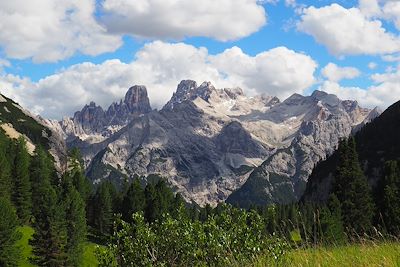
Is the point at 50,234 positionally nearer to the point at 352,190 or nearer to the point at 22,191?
the point at 22,191

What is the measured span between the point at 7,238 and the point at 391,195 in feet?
182

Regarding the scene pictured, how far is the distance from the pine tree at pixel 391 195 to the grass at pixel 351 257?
142 feet

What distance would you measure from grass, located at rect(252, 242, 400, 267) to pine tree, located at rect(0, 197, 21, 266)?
217 ft

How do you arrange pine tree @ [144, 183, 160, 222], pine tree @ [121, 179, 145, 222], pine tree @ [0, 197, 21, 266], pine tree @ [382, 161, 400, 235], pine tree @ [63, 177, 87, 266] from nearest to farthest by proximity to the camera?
pine tree @ [382, 161, 400, 235], pine tree @ [0, 197, 21, 266], pine tree @ [63, 177, 87, 266], pine tree @ [144, 183, 160, 222], pine tree @ [121, 179, 145, 222]

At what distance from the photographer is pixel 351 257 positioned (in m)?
11.0

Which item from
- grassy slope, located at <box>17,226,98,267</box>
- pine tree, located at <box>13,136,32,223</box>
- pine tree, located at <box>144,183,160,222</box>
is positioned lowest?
grassy slope, located at <box>17,226,98,267</box>

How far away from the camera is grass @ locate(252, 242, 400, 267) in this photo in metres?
9.91

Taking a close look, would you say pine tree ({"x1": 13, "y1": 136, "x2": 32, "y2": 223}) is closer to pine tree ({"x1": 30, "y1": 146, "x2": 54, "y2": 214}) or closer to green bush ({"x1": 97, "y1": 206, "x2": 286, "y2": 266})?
pine tree ({"x1": 30, "y1": 146, "x2": 54, "y2": 214})

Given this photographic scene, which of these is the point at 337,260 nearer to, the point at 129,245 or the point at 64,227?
the point at 129,245

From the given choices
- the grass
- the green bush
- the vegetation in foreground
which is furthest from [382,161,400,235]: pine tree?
the grass

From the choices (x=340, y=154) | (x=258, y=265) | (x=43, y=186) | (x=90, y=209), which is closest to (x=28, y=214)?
(x=43, y=186)

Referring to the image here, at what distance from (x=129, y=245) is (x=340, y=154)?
58980mm

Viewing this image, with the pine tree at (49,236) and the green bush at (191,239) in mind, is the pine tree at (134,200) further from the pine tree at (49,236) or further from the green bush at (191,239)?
the green bush at (191,239)

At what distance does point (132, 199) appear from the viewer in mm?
125062
